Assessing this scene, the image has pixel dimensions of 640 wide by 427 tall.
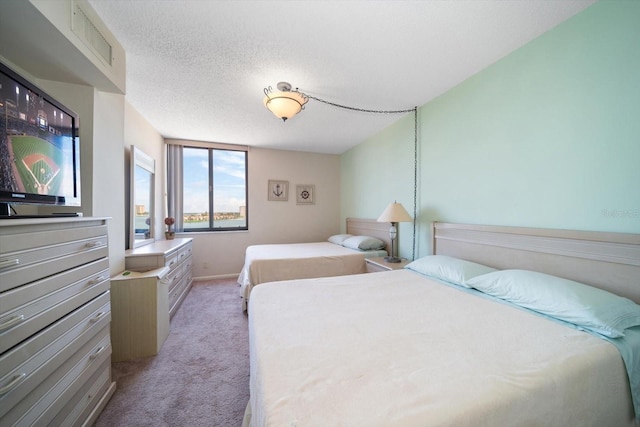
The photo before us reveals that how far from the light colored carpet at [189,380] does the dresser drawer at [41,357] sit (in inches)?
21.7

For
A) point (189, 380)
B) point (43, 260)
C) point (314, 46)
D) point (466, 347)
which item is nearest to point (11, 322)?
point (43, 260)

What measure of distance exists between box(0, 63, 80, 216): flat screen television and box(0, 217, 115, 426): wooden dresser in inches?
9.8

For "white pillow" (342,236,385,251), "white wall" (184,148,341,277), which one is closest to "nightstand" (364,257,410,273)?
"white pillow" (342,236,385,251)

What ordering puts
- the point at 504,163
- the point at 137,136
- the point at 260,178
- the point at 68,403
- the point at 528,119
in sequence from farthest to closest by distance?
the point at 260,178 < the point at 137,136 < the point at 504,163 < the point at 528,119 < the point at 68,403

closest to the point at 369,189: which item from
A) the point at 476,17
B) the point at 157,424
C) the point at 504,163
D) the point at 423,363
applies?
the point at 504,163

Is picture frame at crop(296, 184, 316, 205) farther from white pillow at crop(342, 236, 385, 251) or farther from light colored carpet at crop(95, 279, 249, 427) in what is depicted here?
light colored carpet at crop(95, 279, 249, 427)

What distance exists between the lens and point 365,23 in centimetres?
156

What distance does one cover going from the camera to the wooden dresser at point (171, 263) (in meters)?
2.35

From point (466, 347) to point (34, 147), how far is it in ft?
7.88

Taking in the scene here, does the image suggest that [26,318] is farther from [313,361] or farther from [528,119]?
[528,119]

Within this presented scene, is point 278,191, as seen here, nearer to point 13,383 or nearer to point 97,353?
point 97,353

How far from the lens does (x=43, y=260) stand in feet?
3.41

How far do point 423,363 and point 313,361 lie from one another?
43 cm

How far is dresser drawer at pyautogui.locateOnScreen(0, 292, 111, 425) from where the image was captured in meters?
0.86
